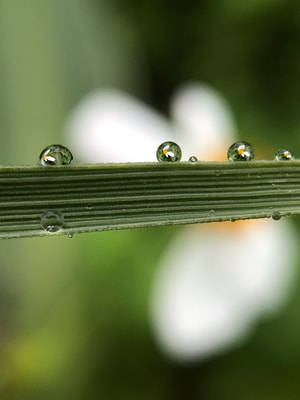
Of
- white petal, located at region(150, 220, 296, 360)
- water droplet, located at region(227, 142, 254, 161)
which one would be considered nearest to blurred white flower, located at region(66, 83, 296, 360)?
white petal, located at region(150, 220, 296, 360)

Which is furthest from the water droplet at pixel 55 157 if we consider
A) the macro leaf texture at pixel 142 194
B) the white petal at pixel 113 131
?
the white petal at pixel 113 131

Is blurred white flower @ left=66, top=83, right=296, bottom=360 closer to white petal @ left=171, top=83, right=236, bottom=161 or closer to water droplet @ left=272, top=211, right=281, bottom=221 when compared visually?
white petal @ left=171, top=83, right=236, bottom=161

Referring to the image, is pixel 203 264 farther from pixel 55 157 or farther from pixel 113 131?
pixel 55 157

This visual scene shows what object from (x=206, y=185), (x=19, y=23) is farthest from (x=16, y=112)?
(x=206, y=185)

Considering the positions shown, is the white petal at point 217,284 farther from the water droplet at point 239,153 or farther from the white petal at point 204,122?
the water droplet at point 239,153

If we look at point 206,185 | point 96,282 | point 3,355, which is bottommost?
point 206,185

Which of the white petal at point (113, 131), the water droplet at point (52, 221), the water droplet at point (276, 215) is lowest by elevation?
the water droplet at point (52, 221)

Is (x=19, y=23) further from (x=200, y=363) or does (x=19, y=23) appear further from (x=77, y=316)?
(x=200, y=363)
